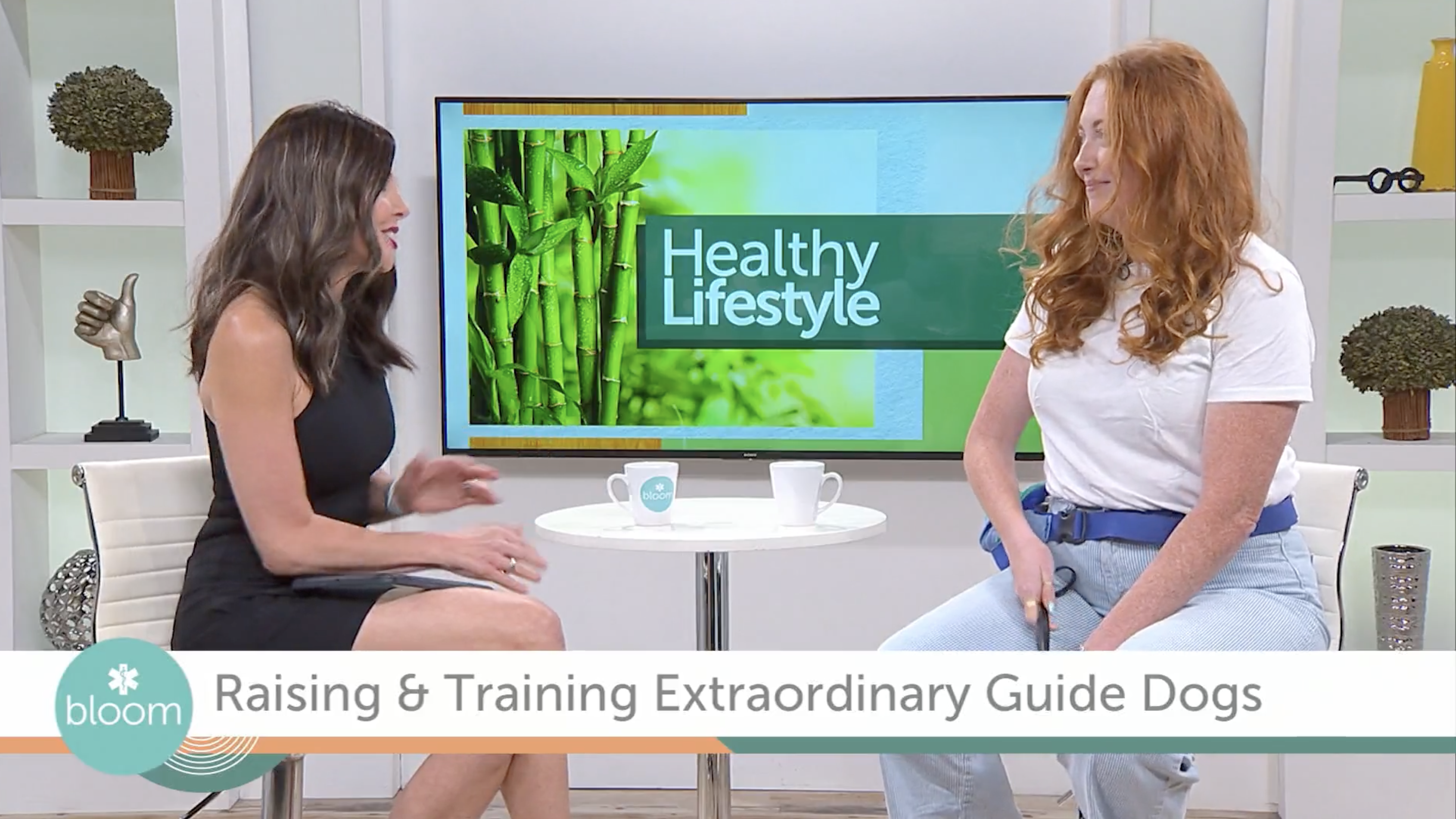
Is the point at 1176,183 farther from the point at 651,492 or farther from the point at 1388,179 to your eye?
the point at 1388,179

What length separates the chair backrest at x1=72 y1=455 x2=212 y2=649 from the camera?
6.28ft

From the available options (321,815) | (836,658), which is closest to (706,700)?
(836,658)

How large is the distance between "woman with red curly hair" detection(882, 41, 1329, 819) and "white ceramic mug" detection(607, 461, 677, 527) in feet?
1.40

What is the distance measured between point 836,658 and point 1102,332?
791mm

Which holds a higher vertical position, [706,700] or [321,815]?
[706,700]

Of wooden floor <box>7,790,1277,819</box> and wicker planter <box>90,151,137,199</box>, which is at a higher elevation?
wicker planter <box>90,151,137,199</box>

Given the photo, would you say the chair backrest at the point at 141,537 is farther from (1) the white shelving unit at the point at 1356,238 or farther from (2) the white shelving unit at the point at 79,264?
(1) the white shelving unit at the point at 1356,238

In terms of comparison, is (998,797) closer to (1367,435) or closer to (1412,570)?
(1412,570)

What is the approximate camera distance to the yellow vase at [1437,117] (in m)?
2.28

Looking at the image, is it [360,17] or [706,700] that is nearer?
[706,700]

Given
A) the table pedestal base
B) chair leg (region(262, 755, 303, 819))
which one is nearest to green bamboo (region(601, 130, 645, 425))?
the table pedestal base

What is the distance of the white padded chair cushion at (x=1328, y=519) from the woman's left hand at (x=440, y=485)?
47.5 inches

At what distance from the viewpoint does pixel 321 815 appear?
2.92 metres

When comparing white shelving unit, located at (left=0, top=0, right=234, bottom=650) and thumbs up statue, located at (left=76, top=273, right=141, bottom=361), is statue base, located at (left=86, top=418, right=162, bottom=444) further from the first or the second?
thumbs up statue, located at (left=76, top=273, right=141, bottom=361)
